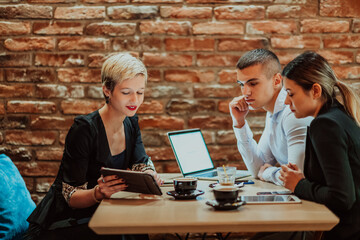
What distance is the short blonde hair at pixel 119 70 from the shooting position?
1992 millimetres

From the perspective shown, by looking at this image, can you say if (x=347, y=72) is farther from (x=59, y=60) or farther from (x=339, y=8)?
(x=59, y=60)

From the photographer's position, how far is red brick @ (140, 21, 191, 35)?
271cm

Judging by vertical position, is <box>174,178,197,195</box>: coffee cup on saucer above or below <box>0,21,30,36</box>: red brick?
below

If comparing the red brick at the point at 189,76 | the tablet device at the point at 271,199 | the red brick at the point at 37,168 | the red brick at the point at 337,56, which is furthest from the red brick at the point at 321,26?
the red brick at the point at 37,168

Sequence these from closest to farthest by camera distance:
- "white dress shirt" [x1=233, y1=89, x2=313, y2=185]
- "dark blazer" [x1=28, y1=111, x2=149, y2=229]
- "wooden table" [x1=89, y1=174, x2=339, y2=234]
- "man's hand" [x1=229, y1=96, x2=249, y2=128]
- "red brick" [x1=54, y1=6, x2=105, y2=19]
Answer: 1. "wooden table" [x1=89, y1=174, x2=339, y2=234]
2. "dark blazer" [x1=28, y1=111, x2=149, y2=229]
3. "white dress shirt" [x1=233, y1=89, x2=313, y2=185]
4. "man's hand" [x1=229, y1=96, x2=249, y2=128]
5. "red brick" [x1=54, y1=6, x2=105, y2=19]

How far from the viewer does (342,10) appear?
108 inches

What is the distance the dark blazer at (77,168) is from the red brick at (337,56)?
161 centimetres

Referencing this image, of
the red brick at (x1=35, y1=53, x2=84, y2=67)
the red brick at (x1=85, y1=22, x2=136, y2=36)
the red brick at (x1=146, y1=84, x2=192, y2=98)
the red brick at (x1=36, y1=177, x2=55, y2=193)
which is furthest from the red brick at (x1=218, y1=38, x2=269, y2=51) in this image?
the red brick at (x1=36, y1=177, x2=55, y2=193)

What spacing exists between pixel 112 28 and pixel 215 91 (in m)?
0.80

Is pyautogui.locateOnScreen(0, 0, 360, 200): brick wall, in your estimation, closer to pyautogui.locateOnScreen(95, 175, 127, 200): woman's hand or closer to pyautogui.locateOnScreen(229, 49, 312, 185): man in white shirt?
pyautogui.locateOnScreen(229, 49, 312, 185): man in white shirt

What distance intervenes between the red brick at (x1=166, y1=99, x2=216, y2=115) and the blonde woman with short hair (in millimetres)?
604

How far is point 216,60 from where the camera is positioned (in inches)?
108

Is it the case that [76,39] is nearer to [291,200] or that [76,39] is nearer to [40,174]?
[40,174]

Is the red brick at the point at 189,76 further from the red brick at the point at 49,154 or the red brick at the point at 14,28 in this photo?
the red brick at the point at 14,28
